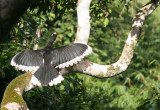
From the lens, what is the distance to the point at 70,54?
280 centimetres

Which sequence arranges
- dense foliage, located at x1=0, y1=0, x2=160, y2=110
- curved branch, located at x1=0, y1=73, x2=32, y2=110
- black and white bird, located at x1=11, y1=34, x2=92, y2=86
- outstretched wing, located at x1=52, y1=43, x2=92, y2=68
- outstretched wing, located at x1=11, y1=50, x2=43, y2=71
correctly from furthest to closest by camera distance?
dense foliage, located at x1=0, y1=0, x2=160, y2=110
outstretched wing, located at x1=11, y1=50, x2=43, y2=71
black and white bird, located at x1=11, y1=34, x2=92, y2=86
outstretched wing, located at x1=52, y1=43, x2=92, y2=68
curved branch, located at x1=0, y1=73, x2=32, y2=110

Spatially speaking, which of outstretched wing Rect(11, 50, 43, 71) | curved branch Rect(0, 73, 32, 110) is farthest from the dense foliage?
curved branch Rect(0, 73, 32, 110)

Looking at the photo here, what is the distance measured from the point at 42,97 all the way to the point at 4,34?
245 centimetres

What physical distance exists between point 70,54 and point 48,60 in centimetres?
29

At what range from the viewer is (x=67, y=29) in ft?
22.6

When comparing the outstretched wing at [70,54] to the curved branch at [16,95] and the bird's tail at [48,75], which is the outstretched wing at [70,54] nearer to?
the bird's tail at [48,75]

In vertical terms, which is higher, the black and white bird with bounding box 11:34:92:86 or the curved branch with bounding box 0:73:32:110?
the black and white bird with bounding box 11:34:92:86

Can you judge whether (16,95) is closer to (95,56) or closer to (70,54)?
(70,54)

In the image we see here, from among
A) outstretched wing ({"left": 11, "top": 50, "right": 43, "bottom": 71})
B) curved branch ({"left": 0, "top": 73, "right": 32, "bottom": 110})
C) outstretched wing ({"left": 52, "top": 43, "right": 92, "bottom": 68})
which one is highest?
outstretched wing ({"left": 52, "top": 43, "right": 92, "bottom": 68})

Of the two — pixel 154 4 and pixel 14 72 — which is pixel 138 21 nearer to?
pixel 154 4

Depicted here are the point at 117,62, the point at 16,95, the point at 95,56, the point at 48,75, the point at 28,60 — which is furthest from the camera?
the point at 95,56

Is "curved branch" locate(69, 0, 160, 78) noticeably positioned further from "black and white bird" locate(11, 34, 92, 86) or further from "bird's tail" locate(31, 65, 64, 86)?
"bird's tail" locate(31, 65, 64, 86)

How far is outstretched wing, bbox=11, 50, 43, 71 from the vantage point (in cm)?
279

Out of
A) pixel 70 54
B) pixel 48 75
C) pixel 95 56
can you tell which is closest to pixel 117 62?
pixel 70 54
